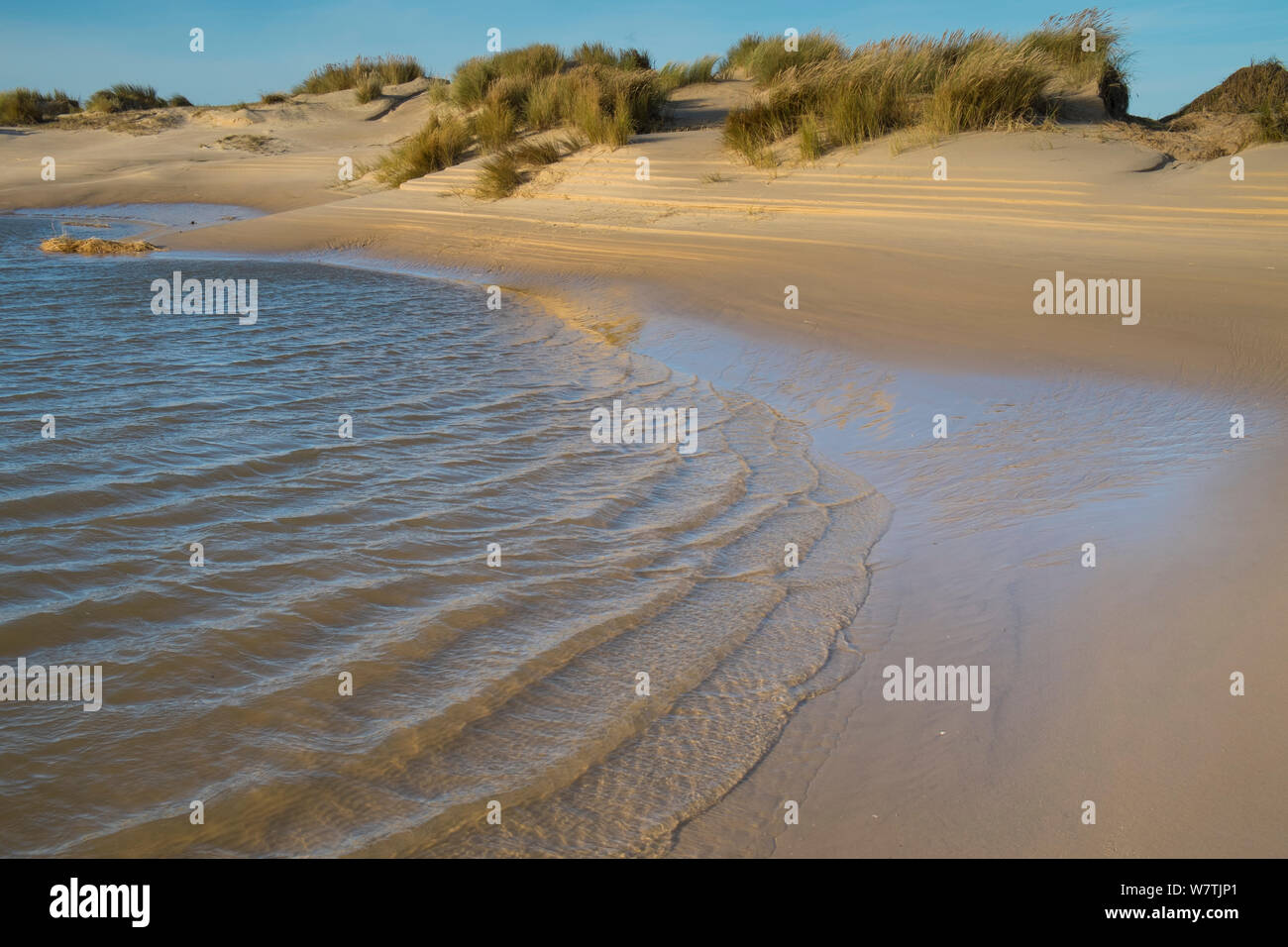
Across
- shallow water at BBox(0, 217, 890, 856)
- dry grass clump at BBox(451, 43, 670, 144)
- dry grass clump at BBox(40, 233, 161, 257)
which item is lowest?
shallow water at BBox(0, 217, 890, 856)

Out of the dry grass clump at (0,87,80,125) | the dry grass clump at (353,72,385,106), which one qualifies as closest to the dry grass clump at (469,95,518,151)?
the dry grass clump at (353,72,385,106)

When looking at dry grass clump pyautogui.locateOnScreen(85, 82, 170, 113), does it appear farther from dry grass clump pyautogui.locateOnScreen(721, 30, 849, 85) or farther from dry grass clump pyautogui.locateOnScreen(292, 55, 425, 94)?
dry grass clump pyautogui.locateOnScreen(721, 30, 849, 85)

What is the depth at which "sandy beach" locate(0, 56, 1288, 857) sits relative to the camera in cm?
226

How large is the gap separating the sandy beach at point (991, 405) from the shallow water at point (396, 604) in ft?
0.91

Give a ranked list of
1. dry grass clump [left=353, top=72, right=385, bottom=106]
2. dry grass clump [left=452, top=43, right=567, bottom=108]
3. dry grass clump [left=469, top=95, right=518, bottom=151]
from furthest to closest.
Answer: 1. dry grass clump [left=353, top=72, right=385, bottom=106]
2. dry grass clump [left=452, top=43, right=567, bottom=108]
3. dry grass clump [left=469, top=95, right=518, bottom=151]

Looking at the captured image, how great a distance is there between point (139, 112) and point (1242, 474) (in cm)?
2511

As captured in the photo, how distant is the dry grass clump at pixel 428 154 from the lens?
14969mm

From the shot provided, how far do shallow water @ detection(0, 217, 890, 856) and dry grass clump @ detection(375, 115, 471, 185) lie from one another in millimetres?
9794

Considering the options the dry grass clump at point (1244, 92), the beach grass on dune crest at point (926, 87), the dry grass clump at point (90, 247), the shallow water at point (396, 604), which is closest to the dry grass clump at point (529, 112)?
the beach grass on dune crest at point (926, 87)

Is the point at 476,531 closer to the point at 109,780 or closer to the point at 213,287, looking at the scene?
the point at 109,780

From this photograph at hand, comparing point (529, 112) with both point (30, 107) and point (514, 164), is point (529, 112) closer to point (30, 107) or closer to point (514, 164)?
point (514, 164)

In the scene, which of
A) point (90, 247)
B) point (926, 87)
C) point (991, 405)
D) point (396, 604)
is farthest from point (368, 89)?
point (396, 604)
